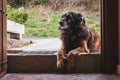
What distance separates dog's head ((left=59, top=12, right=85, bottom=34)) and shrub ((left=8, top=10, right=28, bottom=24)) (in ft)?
3.18

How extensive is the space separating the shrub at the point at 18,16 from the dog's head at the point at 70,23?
3.18ft

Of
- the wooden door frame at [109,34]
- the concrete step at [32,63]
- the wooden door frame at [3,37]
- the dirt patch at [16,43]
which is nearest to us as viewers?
the wooden door frame at [3,37]

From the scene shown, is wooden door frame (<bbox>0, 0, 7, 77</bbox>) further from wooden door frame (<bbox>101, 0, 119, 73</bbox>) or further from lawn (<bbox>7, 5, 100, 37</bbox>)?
wooden door frame (<bbox>101, 0, 119, 73</bbox>)

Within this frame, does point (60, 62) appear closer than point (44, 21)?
Yes

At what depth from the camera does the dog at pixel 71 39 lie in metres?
2.79

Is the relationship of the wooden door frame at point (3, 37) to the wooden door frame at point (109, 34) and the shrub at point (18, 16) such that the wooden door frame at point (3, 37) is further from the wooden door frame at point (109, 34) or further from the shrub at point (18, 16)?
the shrub at point (18, 16)

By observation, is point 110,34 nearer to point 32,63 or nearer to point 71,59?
point 71,59

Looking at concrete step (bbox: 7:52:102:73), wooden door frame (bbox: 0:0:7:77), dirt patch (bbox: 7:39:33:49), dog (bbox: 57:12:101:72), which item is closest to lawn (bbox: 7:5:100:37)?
dirt patch (bbox: 7:39:33:49)

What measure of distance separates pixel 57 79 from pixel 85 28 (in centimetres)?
89

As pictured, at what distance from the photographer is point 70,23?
2818 millimetres

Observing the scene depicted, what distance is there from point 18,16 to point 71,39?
47.4 inches

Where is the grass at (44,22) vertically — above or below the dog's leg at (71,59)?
above

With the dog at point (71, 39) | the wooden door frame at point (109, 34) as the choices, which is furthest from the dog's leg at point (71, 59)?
the wooden door frame at point (109, 34)

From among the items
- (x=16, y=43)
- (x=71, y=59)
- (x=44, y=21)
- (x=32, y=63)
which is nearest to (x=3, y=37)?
(x=32, y=63)
